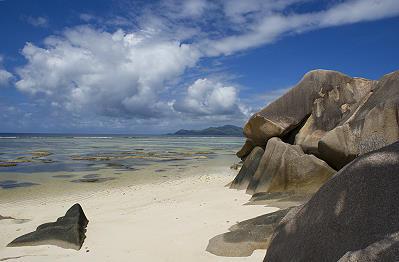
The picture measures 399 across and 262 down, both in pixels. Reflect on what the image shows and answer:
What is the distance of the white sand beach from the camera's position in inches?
274

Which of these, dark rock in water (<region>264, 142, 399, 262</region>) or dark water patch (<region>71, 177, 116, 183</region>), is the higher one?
dark rock in water (<region>264, 142, 399, 262</region>)

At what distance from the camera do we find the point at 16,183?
19969 mm

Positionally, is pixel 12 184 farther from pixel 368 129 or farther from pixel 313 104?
pixel 368 129

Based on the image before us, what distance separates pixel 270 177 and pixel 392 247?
362 inches

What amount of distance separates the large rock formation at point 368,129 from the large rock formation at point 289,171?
544mm

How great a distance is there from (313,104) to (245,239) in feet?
29.5

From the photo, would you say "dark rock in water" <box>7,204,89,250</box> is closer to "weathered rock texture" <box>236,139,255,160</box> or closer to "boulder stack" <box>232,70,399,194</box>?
"boulder stack" <box>232,70,399,194</box>

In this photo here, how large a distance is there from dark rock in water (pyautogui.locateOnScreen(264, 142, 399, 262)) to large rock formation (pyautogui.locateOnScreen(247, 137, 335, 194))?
252 inches

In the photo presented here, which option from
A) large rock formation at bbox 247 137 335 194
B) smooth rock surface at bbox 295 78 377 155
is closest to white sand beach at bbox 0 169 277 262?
large rock formation at bbox 247 137 335 194

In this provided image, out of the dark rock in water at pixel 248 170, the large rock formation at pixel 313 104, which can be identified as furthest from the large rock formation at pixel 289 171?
the large rock formation at pixel 313 104

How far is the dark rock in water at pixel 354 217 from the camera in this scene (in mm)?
3594

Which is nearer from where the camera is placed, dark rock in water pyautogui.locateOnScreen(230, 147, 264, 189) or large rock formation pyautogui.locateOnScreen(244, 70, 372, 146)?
large rock formation pyautogui.locateOnScreen(244, 70, 372, 146)

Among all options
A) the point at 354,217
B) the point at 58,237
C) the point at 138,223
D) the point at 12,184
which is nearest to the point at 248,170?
the point at 138,223

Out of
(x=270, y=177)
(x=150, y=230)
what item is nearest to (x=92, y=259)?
(x=150, y=230)
